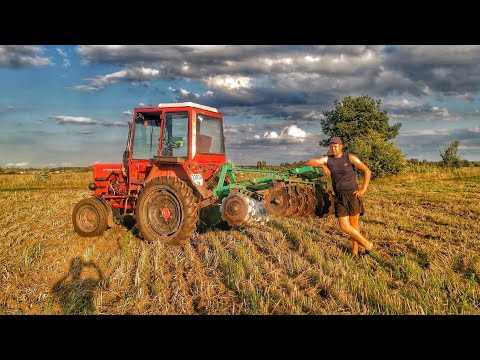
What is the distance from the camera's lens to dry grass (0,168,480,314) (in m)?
4.34

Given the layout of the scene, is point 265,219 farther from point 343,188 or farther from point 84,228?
point 84,228

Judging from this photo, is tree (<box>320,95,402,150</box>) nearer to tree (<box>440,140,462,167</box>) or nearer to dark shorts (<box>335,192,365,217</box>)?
tree (<box>440,140,462,167</box>)

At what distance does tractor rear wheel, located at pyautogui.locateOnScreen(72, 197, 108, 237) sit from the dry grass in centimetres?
22

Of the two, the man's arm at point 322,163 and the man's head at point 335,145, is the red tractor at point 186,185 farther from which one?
the man's head at point 335,145

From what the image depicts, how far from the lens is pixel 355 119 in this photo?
3419cm

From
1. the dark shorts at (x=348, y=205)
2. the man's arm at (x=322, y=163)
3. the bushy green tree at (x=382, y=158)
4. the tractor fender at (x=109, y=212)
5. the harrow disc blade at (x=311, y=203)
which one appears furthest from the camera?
the bushy green tree at (x=382, y=158)

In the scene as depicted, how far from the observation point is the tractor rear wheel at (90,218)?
342 inches

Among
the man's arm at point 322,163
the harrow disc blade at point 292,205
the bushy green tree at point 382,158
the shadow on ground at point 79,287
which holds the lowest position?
the shadow on ground at point 79,287

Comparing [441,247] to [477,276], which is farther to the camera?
[441,247]

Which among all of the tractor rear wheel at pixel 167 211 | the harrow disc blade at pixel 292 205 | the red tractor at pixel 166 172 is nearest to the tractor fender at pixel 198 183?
the red tractor at pixel 166 172

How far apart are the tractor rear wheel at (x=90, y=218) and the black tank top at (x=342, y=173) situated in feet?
16.3

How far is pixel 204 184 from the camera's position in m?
7.98
